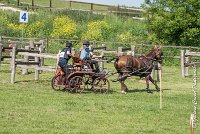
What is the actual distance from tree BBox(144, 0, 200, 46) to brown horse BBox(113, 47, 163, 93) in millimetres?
16610

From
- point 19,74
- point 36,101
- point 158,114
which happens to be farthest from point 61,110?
point 19,74

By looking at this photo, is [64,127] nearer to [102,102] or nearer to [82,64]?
[102,102]

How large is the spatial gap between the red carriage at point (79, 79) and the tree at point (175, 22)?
18.6 m

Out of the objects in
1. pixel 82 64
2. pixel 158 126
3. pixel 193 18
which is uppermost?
pixel 193 18

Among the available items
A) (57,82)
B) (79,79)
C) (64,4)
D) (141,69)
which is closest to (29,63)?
(57,82)

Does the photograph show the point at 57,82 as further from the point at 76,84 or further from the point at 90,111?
the point at 90,111

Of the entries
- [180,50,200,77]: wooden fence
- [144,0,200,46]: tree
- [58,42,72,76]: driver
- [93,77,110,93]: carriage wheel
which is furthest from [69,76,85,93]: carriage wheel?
[144,0,200,46]: tree

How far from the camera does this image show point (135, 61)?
1877 centimetres

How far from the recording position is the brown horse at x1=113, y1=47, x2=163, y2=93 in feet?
60.5

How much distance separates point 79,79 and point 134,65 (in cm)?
241

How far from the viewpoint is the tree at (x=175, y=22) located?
3553 centimetres

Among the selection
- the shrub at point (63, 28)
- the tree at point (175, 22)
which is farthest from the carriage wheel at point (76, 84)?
the shrub at point (63, 28)

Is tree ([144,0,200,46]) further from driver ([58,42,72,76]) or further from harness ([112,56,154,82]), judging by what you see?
driver ([58,42,72,76])

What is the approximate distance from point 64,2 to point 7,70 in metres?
39.7
